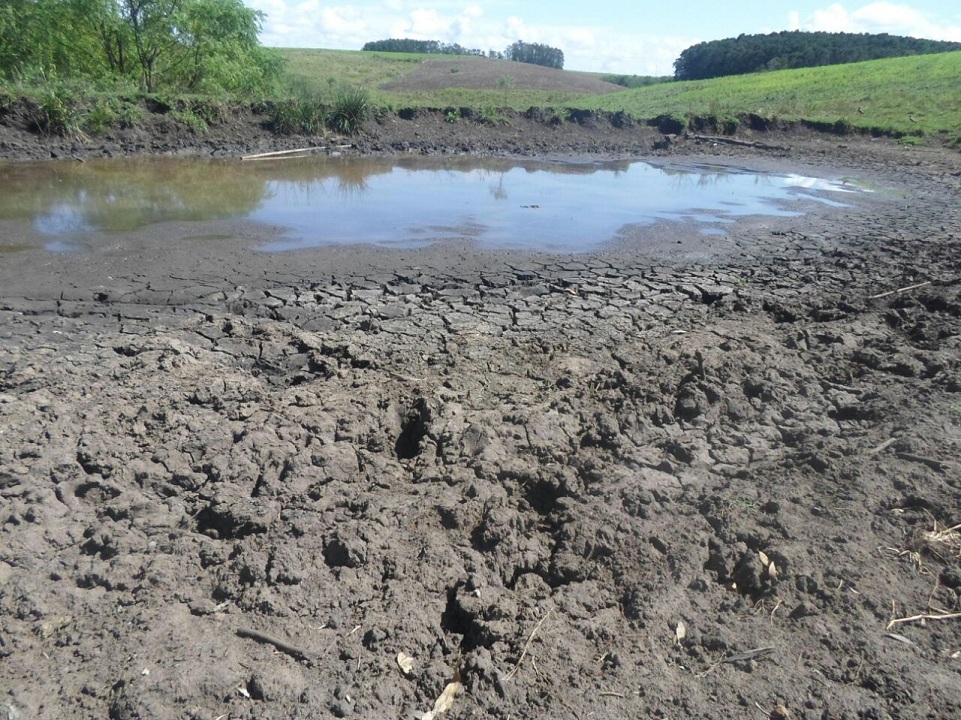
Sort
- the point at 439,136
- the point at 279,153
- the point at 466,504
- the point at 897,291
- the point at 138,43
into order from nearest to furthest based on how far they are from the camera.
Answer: the point at 466,504 < the point at 897,291 < the point at 279,153 < the point at 138,43 < the point at 439,136

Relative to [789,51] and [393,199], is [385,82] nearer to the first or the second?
[789,51]

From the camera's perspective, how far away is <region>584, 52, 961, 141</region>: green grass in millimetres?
27484

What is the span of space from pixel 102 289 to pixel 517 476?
5.03 m

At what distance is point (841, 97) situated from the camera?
33.5 metres

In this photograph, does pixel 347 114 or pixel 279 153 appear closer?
pixel 279 153

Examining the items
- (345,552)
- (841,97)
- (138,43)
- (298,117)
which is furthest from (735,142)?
(345,552)

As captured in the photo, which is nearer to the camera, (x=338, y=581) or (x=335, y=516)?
(x=338, y=581)

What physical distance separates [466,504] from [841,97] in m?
37.3

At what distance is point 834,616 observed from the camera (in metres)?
3.02

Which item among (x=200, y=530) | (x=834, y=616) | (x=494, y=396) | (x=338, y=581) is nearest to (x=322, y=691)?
(x=338, y=581)

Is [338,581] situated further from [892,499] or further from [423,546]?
[892,499]

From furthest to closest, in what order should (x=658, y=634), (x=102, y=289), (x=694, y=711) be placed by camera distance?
(x=102, y=289) < (x=658, y=634) < (x=694, y=711)

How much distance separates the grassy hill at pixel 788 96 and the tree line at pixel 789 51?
11933 millimetres

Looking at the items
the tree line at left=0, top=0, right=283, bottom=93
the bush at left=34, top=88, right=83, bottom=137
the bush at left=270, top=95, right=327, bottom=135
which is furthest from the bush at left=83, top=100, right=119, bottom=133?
the bush at left=270, top=95, right=327, bottom=135
